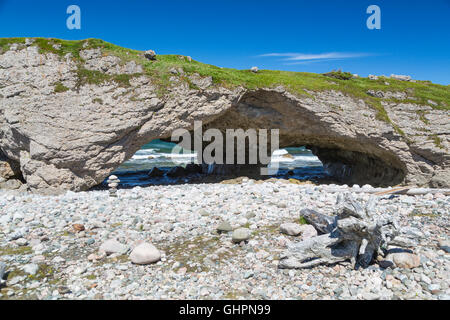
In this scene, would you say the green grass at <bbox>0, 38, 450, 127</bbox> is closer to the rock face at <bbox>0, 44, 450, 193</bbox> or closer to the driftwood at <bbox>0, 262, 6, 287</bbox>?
the rock face at <bbox>0, 44, 450, 193</bbox>

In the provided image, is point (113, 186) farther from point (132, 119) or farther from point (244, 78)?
point (244, 78)

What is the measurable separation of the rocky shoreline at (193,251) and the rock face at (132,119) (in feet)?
8.90

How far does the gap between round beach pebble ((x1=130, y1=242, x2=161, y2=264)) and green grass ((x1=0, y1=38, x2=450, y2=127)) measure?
9.46 meters

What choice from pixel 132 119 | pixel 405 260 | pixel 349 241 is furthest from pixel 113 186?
pixel 405 260

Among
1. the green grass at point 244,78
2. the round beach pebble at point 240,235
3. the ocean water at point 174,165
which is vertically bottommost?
the ocean water at point 174,165

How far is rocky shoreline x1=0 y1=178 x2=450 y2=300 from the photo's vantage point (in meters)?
5.30

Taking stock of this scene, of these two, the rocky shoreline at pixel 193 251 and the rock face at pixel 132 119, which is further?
the rock face at pixel 132 119

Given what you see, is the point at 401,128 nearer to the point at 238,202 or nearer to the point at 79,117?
the point at 238,202

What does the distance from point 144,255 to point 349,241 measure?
15.0 feet

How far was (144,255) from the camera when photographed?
632 cm

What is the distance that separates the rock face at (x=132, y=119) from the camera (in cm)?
1254

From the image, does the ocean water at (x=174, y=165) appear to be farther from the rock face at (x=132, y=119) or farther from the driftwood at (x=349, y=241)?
the driftwood at (x=349, y=241)

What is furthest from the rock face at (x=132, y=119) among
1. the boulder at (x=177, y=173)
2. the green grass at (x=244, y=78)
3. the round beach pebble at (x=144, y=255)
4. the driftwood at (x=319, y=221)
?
the driftwood at (x=319, y=221)
